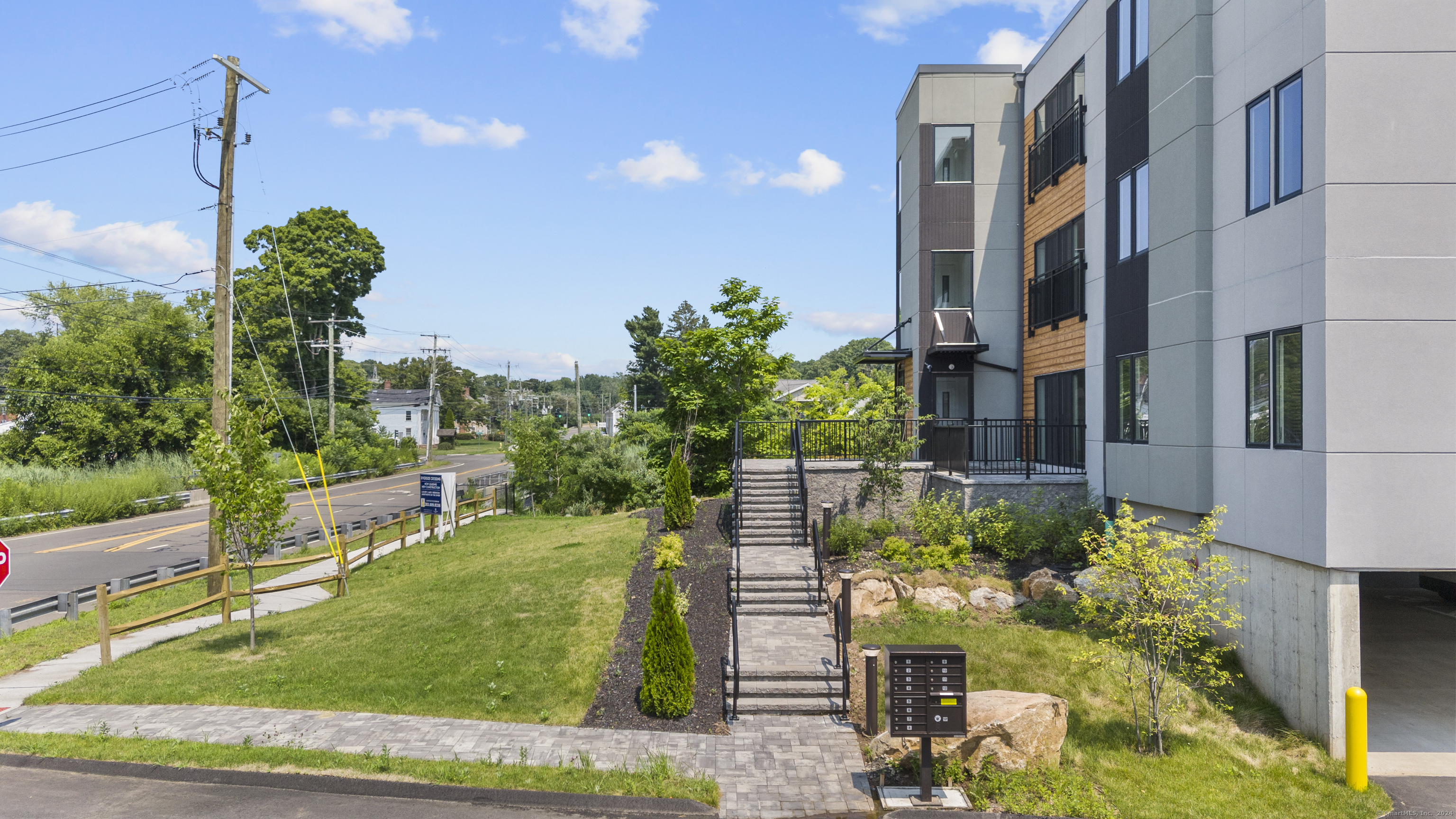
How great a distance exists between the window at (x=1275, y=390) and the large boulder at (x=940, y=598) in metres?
5.19

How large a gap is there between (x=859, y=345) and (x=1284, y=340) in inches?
4182

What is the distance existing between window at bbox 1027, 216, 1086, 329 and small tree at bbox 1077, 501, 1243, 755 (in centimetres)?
858

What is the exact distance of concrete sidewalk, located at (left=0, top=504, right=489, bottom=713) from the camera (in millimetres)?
11023

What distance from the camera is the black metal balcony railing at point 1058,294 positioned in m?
17.0

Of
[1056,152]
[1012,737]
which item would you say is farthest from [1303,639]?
[1056,152]

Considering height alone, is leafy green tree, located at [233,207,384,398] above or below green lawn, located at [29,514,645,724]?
above

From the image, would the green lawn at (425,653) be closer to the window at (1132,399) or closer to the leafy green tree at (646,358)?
the window at (1132,399)

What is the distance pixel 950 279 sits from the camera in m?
21.7

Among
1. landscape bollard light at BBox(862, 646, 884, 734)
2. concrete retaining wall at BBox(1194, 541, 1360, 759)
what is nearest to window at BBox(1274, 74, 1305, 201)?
concrete retaining wall at BBox(1194, 541, 1360, 759)

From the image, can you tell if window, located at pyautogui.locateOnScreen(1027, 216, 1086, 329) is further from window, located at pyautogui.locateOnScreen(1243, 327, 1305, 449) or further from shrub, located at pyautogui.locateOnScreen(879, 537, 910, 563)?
shrub, located at pyautogui.locateOnScreen(879, 537, 910, 563)

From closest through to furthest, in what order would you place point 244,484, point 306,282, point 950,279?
point 244,484
point 950,279
point 306,282

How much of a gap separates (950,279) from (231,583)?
2021cm

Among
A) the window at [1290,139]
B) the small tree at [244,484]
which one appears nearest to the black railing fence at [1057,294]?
the window at [1290,139]

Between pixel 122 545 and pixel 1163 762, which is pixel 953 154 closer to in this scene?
pixel 1163 762
